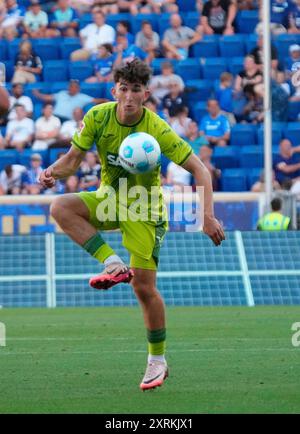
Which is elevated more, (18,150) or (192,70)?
(192,70)

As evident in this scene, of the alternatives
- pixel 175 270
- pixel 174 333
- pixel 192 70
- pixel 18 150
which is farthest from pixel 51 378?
pixel 192 70

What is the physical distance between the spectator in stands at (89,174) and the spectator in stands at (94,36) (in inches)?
147

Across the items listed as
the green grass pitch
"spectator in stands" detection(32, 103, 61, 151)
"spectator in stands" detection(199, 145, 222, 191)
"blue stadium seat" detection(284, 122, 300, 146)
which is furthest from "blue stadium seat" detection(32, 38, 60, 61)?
the green grass pitch

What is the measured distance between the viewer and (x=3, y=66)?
24094 mm

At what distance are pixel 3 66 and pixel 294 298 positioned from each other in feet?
28.6

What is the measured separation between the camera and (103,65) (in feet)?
78.4

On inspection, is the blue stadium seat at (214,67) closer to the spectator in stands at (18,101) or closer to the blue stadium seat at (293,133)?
the blue stadium seat at (293,133)

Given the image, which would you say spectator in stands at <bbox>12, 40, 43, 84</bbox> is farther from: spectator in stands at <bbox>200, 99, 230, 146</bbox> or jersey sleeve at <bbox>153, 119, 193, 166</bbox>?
jersey sleeve at <bbox>153, 119, 193, 166</bbox>

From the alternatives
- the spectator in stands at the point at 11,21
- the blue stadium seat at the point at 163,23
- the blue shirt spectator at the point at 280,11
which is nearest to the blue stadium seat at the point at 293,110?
the blue shirt spectator at the point at 280,11

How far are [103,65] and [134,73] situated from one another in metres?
14.6

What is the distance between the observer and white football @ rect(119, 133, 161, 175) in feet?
30.7

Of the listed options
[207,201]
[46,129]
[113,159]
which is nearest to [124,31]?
[46,129]

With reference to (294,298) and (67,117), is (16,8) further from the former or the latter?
(294,298)
